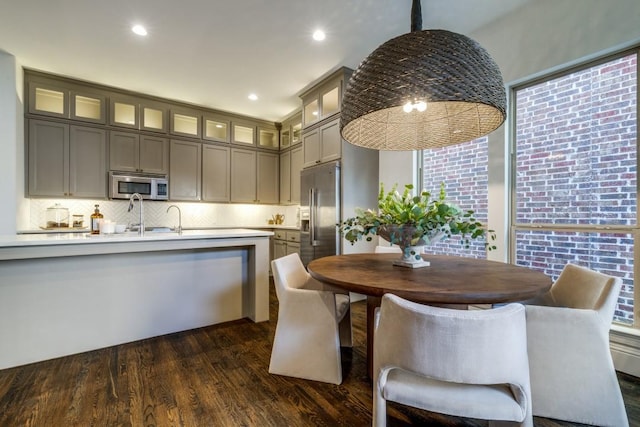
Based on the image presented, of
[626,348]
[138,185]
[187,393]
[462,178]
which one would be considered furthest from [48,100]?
[626,348]

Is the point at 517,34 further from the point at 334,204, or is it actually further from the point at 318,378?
the point at 318,378

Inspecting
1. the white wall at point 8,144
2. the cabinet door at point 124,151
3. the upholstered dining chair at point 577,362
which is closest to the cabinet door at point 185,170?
the cabinet door at point 124,151

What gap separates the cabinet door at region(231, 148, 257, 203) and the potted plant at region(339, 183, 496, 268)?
3806mm

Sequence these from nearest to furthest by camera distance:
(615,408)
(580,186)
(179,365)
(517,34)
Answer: (615,408) → (179,365) → (580,186) → (517,34)

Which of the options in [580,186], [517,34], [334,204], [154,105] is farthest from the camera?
[154,105]

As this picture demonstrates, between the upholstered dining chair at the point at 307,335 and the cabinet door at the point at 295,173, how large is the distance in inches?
126

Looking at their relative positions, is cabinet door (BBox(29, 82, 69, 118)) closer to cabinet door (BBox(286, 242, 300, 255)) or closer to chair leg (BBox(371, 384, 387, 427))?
cabinet door (BBox(286, 242, 300, 255))

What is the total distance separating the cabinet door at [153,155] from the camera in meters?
4.36

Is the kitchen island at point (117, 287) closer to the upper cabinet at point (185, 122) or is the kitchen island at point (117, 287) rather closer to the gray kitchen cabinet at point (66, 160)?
the gray kitchen cabinet at point (66, 160)

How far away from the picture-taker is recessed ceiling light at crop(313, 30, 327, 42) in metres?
2.83

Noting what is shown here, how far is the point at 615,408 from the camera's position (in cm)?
135

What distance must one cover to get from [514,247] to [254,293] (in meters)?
2.56

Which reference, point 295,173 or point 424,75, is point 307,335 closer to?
point 424,75

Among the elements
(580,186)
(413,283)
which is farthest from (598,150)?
(413,283)
